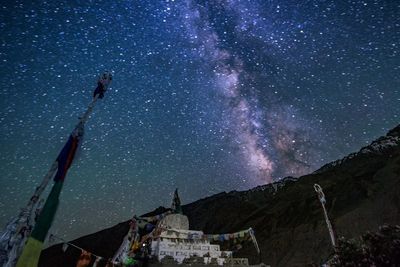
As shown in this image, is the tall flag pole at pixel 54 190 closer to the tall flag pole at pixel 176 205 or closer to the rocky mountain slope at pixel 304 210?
the tall flag pole at pixel 176 205

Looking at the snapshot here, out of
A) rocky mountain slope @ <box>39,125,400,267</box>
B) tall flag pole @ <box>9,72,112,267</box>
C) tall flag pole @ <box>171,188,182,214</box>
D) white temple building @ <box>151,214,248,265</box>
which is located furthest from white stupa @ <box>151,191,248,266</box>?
rocky mountain slope @ <box>39,125,400,267</box>

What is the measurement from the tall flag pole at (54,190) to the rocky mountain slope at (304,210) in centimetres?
3189

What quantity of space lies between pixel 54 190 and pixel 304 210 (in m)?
43.2

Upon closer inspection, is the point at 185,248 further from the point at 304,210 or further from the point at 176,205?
the point at 304,210

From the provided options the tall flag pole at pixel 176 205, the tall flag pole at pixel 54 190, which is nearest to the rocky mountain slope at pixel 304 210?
the tall flag pole at pixel 176 205

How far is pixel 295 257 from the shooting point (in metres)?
36.9

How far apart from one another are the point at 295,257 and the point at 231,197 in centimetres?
2952

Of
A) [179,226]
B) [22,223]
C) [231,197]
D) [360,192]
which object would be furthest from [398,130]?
[22,223]

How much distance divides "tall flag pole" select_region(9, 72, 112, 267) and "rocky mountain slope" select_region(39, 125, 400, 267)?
3189cm

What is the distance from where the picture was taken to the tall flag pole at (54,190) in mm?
8555

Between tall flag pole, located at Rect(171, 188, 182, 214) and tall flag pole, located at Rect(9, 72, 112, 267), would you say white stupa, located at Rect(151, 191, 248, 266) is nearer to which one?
tall flag pole, located at Rect(171, 188, 182, 214)

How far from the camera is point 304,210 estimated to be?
4591 centimetres

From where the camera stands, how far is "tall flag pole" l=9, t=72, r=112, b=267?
8555 mm

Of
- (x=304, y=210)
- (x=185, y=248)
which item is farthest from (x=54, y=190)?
(x=304, y=210)
